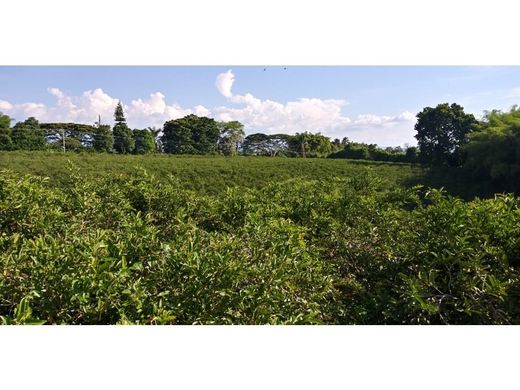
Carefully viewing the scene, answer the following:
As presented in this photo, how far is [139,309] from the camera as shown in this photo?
116cm

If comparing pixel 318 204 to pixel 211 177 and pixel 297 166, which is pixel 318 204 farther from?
pixel 297 166

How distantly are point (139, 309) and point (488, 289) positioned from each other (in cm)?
128

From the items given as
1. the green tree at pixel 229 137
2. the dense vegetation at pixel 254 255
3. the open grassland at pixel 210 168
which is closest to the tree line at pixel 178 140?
the green tree at pixel 229 137

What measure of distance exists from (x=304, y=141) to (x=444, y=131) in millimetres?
9889

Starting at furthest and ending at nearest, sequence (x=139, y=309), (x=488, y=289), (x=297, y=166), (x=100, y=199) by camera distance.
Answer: (x=297, y=166) → (x=100, y=199) → (x=488, y=289) → (x=139, y=309)

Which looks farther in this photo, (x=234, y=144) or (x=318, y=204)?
(x=234, y=144)

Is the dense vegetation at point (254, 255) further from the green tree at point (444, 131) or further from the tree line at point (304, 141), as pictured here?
the green tree at point (444, 131)

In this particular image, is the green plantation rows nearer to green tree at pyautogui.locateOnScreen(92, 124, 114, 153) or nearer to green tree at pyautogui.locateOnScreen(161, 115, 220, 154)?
green tree at pyautogui.locateOnScreen(92, 124, 114, 153)

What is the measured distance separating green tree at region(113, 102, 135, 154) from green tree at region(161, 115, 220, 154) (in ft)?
6.58

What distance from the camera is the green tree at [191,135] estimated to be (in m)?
22.3

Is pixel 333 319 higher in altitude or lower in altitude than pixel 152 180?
lower

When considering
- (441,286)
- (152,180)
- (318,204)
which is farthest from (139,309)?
(152,180)

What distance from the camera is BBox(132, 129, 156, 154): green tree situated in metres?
22.1

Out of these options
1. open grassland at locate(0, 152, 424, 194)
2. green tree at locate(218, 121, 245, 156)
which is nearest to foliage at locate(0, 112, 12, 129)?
open grassland at locate(0, 152, 424, 194)
